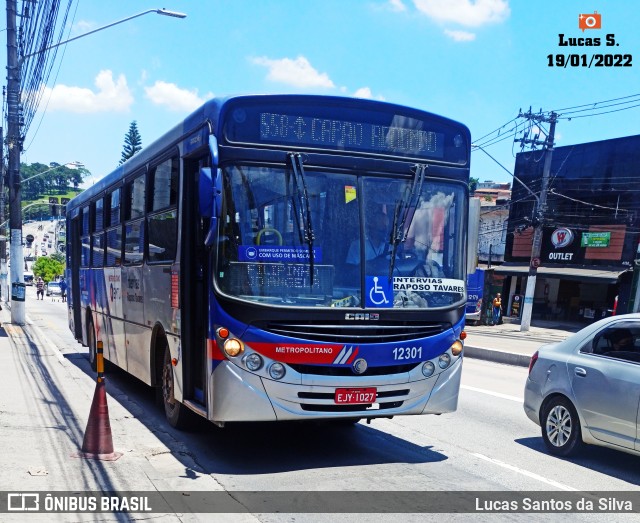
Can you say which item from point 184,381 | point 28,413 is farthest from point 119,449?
point 28,413

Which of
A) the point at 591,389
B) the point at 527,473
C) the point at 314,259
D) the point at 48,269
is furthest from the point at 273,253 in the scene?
the point at 48,269

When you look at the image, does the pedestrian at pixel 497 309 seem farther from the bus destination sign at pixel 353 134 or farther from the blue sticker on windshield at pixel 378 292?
the blue sticker on windshield at pixel 378 292

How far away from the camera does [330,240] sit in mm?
6273

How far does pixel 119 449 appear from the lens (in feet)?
22.4

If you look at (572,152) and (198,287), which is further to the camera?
(572,152)

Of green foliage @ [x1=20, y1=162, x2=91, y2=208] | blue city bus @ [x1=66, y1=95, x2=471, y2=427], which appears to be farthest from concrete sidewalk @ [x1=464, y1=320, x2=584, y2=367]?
green foliage @ [x1=20, y1=162, x2=91, y2=208]

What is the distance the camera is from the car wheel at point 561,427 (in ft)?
23.2

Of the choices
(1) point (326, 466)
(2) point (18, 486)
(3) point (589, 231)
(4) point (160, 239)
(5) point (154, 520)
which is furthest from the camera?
(3) point (589, 231)

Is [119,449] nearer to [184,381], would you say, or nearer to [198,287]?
[184,381]

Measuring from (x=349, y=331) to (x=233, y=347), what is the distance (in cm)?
110

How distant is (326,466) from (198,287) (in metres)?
2.21

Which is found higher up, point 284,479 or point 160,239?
point 160,239

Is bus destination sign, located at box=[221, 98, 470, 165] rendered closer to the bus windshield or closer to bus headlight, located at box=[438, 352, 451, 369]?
the bus windshield

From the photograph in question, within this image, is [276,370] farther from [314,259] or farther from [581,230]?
[581,230]
